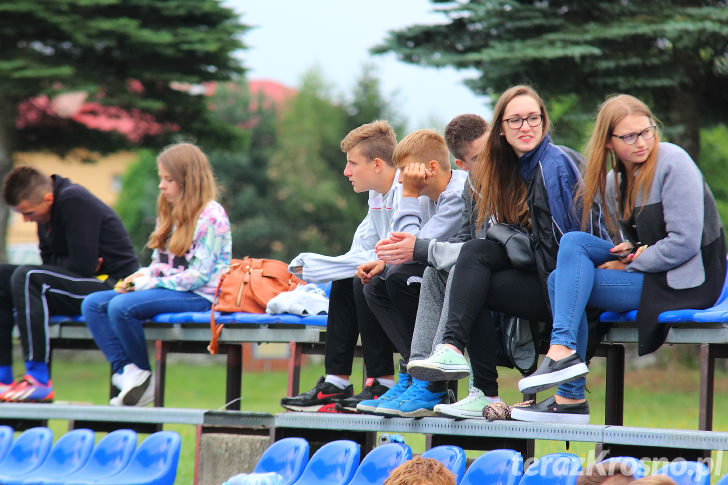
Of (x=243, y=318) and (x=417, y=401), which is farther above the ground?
(x=243, y=318)

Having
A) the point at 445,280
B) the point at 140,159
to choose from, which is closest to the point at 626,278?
the point at 445,280

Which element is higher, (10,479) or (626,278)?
(626,278)

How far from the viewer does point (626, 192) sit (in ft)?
13.2

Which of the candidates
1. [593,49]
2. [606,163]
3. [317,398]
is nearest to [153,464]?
[317,398]

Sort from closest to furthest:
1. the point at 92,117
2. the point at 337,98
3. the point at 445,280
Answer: the point at 445,280 → the point at 92,117 → the point at 337,98

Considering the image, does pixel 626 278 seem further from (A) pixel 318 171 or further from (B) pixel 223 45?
(A) pixel 318 171

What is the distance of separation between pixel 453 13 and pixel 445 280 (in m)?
9.78

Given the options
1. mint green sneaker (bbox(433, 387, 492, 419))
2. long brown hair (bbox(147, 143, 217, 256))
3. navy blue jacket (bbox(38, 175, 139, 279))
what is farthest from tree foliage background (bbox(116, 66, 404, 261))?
mint green sneaker (bbox(433, 387, 492, 419))

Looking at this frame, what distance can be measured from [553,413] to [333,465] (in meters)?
0.97

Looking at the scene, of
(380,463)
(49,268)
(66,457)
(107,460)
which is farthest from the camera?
(49,268)

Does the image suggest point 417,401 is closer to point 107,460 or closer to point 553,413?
point 553,413

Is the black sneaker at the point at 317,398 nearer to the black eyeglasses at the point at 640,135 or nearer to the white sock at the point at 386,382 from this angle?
the white sock at the point at 386,382

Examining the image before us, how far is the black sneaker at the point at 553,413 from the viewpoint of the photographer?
3711mm

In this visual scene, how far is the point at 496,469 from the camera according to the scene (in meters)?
3.55
